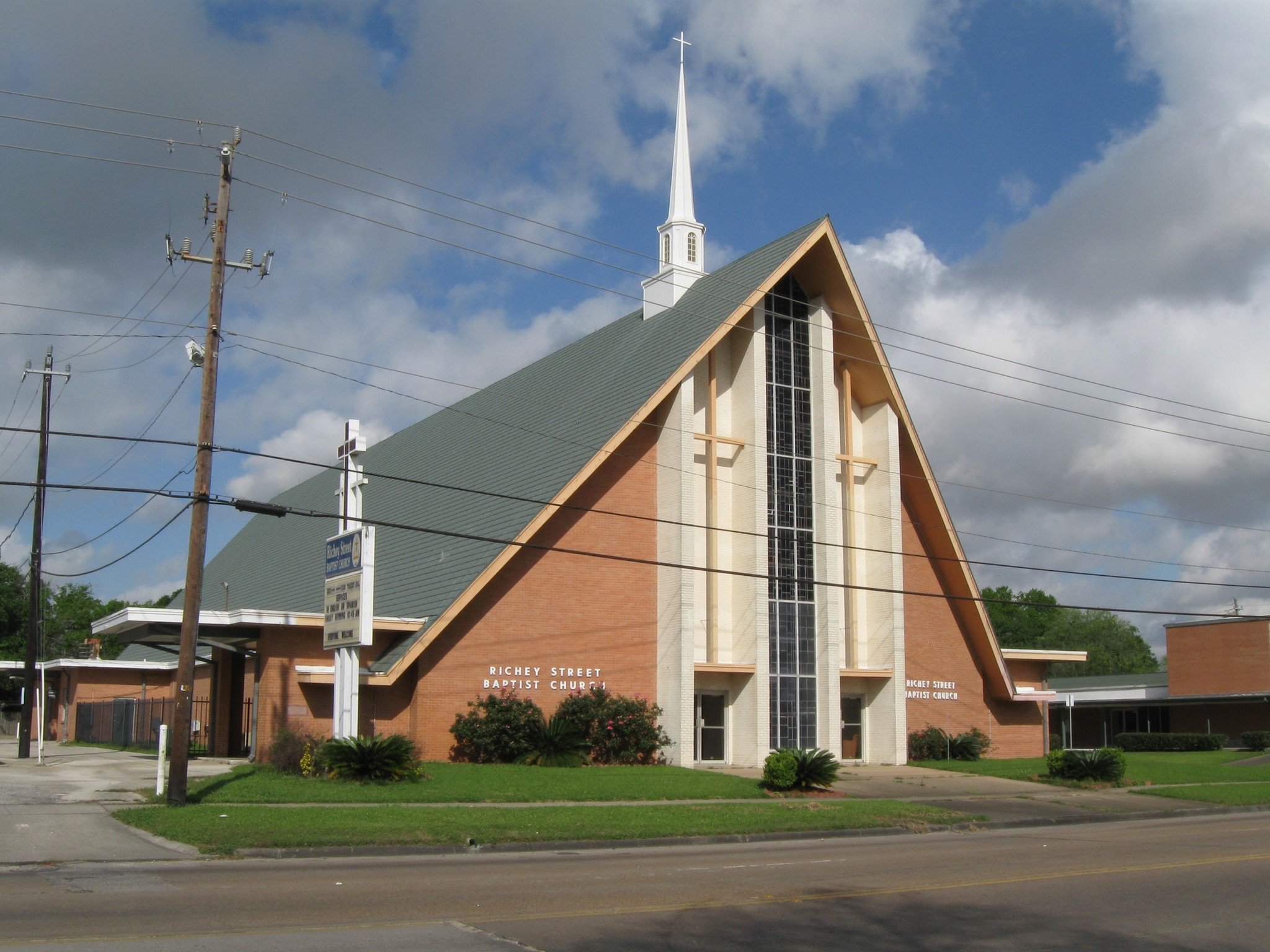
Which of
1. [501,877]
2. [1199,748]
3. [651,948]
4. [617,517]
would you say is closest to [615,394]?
[617,517]

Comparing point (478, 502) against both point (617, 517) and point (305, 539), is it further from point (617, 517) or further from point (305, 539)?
point (305, 539)

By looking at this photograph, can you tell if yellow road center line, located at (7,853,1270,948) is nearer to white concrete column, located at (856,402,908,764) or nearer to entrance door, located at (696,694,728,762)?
entrance door, located at (696,694,728,762)

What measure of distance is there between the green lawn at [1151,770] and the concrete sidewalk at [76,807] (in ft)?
61.0

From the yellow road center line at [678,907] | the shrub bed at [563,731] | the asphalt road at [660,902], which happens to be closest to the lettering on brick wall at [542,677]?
the shrub bed at [563,731]

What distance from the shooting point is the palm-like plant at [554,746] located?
2758 centimetres

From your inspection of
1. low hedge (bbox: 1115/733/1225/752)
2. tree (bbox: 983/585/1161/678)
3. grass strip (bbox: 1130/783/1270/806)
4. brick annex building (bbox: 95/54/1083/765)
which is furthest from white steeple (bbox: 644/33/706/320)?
tree (bbox: 983/585/1161/678)

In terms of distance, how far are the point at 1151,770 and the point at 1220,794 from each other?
17.2ft

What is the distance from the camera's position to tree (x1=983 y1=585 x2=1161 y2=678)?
356ft

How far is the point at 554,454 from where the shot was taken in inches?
1219

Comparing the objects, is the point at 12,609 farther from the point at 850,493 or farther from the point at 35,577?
the point at 850,493

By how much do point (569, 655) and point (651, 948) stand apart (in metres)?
20.0

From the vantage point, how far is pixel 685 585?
Result: 30.3 meters

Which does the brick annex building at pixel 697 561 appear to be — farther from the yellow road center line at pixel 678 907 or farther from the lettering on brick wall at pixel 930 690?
the yellow road center line at pixel 678 907

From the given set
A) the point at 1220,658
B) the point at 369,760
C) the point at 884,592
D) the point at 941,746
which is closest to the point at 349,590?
A: the point at 369,760
